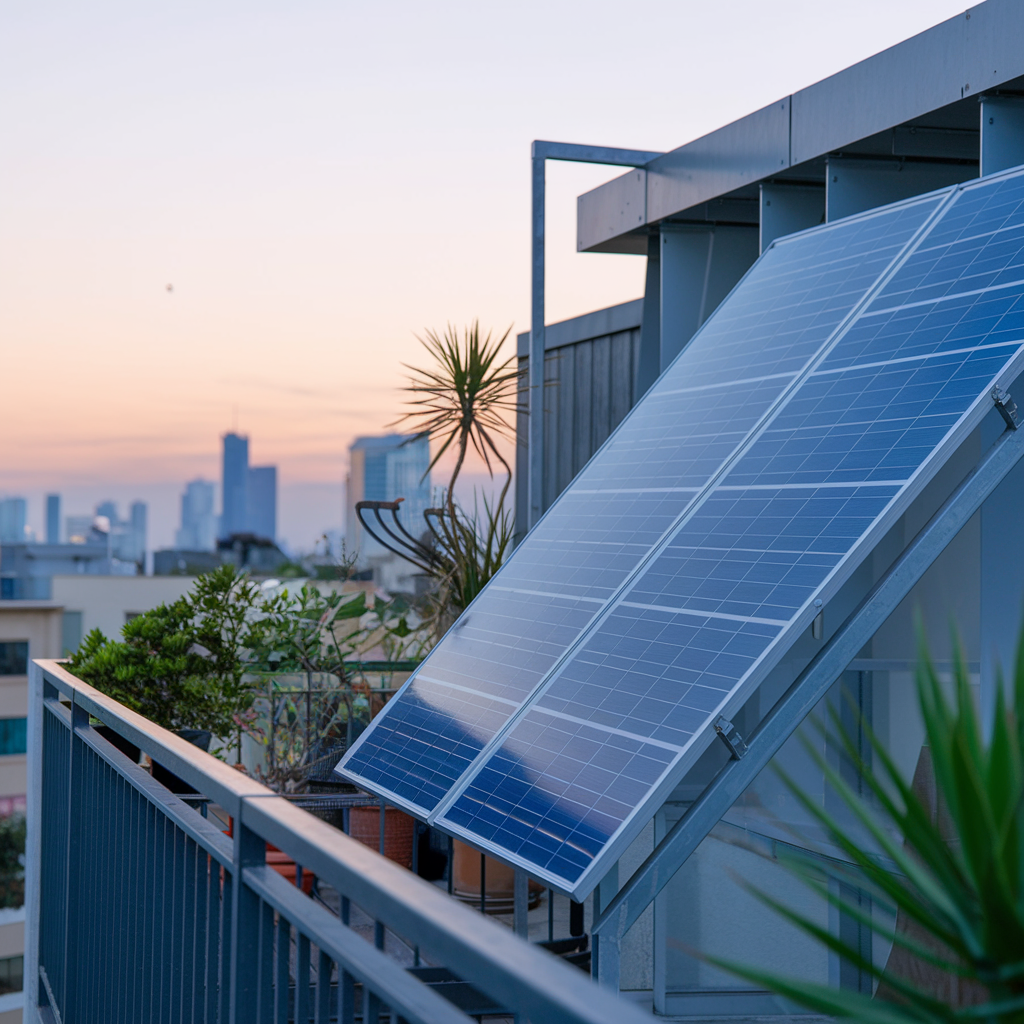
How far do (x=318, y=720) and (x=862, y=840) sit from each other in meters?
3.90

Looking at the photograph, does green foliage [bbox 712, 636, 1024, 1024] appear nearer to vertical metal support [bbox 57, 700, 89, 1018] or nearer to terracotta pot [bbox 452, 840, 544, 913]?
vertical metal support [bbox 57, 700, 89, 1018]

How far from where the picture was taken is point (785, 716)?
3.13 metres

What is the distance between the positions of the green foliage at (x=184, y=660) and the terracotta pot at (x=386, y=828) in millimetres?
1197

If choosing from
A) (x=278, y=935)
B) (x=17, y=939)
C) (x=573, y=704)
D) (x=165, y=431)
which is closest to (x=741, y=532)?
(x=573, y=704)

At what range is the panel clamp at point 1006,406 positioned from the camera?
346cm

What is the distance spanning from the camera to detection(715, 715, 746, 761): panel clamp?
10.1 ft

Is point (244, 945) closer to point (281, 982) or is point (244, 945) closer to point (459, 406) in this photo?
point (281, 982)

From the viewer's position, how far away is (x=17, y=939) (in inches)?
1566

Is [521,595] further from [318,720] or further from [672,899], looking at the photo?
[318,720]

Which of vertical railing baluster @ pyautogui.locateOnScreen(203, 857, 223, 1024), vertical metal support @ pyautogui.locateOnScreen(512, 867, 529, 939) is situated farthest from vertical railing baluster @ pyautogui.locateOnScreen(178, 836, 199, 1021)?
vertical metal support @ pyautogui.locateOnScreen(512, 867, 529, 939)

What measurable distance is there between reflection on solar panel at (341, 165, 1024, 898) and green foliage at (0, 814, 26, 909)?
144ft

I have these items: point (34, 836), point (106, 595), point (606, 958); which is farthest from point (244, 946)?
point (106, 595)

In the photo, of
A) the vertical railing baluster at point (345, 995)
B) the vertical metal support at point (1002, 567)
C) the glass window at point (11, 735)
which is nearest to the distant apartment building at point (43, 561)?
the glass window at point (11, 735)

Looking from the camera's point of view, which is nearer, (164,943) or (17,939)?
(164,943)
